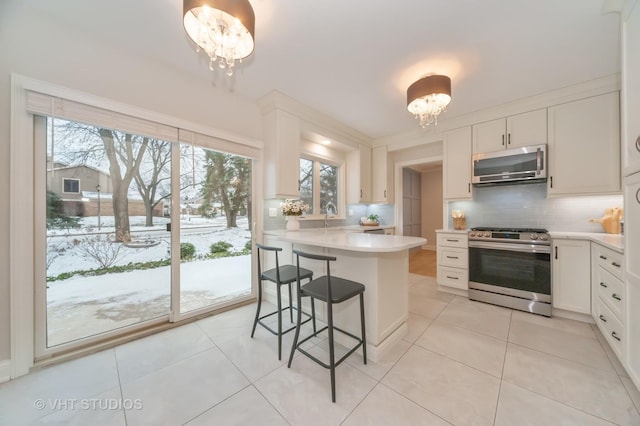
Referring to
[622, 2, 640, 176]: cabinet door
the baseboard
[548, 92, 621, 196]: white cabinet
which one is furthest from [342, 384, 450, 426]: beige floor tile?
[548, 92, 621, 196]: white cabinet

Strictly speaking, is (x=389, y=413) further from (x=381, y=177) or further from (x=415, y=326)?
(x=381, y=177)

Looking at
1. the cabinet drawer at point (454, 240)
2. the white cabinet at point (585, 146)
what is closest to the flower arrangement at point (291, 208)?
the cabinet drawer at point (454, 240)

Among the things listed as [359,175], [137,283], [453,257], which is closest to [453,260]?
[453,257]

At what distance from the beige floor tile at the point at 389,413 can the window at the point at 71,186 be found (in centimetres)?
268

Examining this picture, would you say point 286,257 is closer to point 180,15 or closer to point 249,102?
point 249,102

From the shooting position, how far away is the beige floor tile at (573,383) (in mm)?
1300

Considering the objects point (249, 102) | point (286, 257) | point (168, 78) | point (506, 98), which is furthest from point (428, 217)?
point (168, 78)

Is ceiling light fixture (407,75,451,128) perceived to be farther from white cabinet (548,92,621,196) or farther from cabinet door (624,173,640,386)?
white cabinet (548,92,621,196)

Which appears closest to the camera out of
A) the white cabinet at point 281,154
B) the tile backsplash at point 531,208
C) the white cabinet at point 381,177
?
the tile backsplash at point 531,208

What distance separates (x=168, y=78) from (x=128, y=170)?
39.9 inches

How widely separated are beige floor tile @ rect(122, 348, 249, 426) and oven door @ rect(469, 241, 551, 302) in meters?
3.00

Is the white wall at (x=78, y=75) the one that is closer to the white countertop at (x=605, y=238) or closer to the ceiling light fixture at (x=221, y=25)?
the ceiling light fixture at (x=221, y=25)

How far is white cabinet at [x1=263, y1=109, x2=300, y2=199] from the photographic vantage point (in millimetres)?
2814

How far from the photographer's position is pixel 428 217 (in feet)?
21.8
